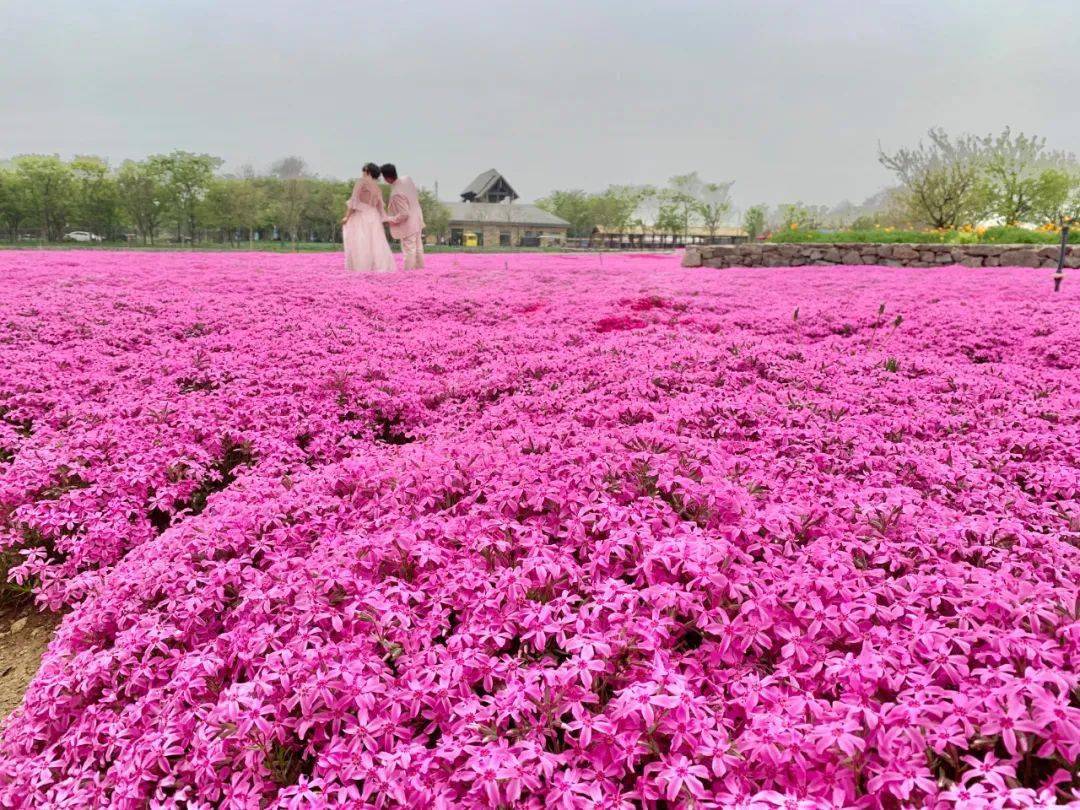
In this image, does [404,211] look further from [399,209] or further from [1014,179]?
[1014,179]

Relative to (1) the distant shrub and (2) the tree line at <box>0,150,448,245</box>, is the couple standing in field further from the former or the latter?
(2) the tree line at <box>0,150,448,245</box>

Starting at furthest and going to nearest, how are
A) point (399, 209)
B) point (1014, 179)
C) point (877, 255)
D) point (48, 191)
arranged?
1. point (48, 191)
2. point (1014, 179)
3. point (877, 255)
4. point (399, 209)

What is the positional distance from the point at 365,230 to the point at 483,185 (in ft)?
286

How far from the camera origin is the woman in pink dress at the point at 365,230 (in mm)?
17531

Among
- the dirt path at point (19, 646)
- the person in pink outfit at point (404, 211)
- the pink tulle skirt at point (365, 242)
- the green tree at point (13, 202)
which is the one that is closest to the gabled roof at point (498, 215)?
the green tree at point (13, 202)

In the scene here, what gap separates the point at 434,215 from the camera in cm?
7919

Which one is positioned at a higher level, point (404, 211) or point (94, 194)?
point (94, 194)

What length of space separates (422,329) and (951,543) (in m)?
7.69

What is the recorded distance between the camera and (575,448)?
145 inches

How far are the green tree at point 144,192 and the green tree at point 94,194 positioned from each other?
1.05 meters

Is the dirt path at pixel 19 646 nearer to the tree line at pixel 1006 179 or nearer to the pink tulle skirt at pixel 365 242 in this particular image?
the pink tulle skirt at pixel 365 242

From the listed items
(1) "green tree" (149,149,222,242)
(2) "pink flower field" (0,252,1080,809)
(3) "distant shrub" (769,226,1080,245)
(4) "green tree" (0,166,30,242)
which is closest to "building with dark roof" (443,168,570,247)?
(1) "green tree" (149,149,222,242)

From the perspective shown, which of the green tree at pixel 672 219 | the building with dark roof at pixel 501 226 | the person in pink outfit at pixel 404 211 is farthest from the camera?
the green tree at pixel 672 219

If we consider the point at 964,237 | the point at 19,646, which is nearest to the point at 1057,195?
the point at 964,237
